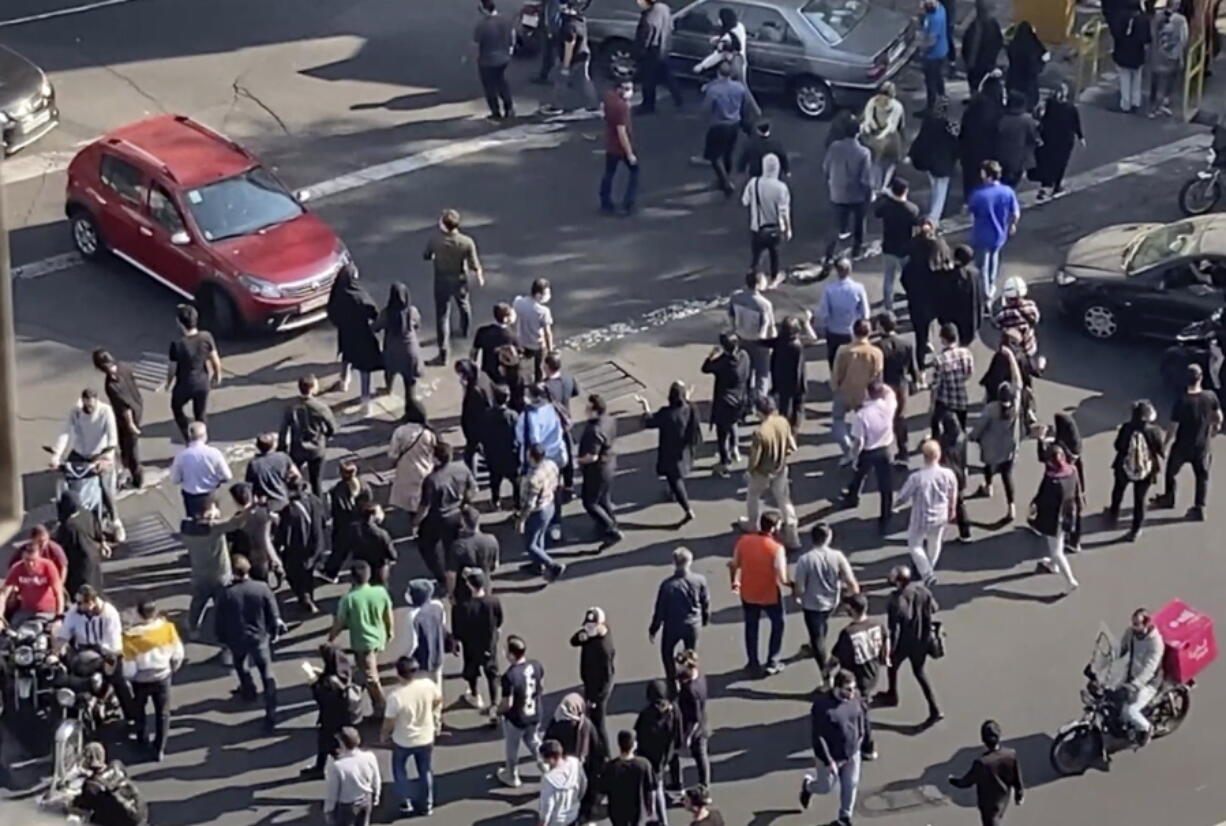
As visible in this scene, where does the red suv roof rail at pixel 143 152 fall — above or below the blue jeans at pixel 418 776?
above

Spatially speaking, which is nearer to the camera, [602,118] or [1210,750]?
[1210,750]

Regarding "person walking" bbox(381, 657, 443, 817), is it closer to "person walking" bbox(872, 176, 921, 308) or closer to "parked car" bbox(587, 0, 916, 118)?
"person walking" bbox(872, 176, 921, 308)

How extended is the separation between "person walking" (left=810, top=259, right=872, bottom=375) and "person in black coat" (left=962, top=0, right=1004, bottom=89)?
7.37 m

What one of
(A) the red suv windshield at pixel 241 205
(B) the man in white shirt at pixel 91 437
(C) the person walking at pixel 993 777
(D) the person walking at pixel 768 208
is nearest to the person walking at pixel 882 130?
(D) the person walking at pixel 768 208

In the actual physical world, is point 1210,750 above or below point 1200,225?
below

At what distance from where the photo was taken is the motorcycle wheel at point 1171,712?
15539mm

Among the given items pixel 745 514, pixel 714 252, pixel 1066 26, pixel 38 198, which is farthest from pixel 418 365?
pixel 1066 26

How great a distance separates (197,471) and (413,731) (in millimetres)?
3505

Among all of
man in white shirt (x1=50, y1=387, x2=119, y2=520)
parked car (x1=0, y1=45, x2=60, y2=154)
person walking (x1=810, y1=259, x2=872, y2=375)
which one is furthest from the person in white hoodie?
parked car (x1=0, y1=45, x2=60, y2=154)

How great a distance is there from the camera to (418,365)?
1906 centimetres

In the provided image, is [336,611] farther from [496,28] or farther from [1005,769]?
[496,28]

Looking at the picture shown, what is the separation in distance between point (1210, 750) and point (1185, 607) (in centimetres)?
101

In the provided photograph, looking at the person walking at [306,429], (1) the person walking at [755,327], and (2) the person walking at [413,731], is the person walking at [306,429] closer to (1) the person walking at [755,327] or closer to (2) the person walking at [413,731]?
(2) the person walking at [413,731]

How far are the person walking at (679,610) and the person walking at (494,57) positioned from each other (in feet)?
35.3
